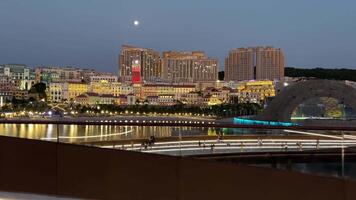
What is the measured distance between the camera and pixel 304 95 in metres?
50.2

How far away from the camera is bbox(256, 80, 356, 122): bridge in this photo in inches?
1897

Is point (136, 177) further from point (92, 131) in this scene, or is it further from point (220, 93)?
point (220, 93)

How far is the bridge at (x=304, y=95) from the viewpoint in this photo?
4819 cm

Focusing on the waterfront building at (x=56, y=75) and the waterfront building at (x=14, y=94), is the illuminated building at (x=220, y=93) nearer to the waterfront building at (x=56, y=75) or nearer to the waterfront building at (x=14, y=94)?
the waterfront building at (x=56, y=75)

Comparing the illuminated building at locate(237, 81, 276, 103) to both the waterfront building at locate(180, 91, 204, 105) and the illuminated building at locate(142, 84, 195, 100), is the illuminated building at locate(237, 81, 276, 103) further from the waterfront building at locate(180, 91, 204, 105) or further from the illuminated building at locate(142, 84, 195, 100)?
the illuminated building at locate(142, 84, 195, 100)

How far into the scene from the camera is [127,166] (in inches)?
197

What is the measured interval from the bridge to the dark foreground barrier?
45.6 metres

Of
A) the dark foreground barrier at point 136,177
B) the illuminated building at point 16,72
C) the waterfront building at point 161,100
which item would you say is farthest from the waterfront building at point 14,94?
the dark foreground barrier at point 136,177

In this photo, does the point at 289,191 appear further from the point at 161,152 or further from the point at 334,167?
the point at 161,152

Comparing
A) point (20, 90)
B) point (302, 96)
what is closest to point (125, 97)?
point (20, 90)

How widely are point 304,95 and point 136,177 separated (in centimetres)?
4714

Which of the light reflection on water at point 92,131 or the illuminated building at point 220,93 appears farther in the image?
the illuminated building at point 220,93

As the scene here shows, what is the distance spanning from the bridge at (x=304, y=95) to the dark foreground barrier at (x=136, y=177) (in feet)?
150

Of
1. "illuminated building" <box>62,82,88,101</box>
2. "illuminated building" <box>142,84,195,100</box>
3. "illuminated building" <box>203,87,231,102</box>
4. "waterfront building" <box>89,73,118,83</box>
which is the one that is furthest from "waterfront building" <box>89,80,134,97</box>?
"illuminated building" <box>203,87,231,102</box>
